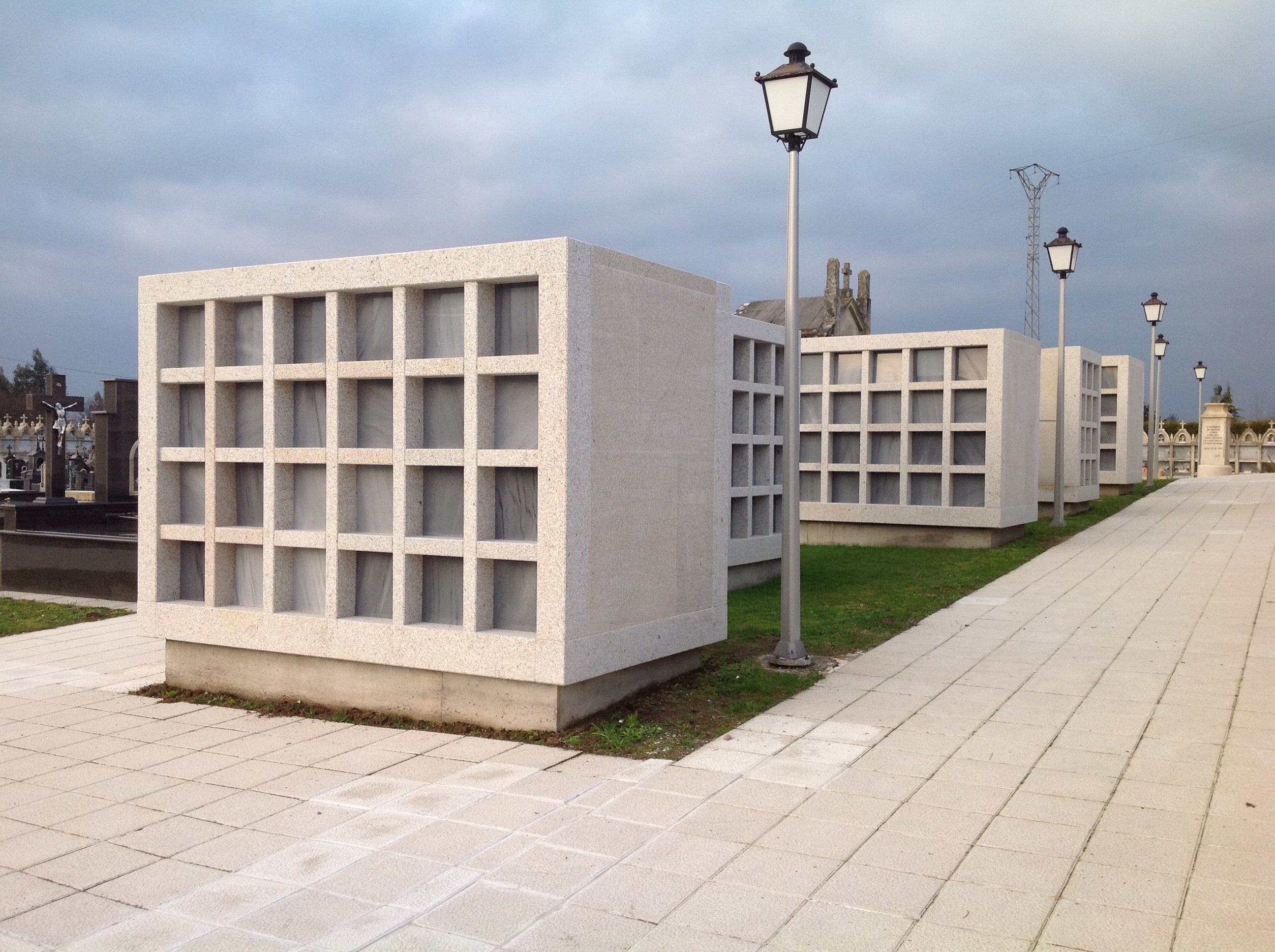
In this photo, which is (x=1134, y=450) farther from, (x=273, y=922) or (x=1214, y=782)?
(x=273, y=922)

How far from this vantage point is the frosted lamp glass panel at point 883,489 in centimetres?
1664

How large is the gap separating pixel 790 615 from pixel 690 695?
1325mm

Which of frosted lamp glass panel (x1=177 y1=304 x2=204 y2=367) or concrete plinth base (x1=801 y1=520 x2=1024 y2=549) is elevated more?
frosted lamp glass panel (x1=177 y1=304 x2=204 y2=367)

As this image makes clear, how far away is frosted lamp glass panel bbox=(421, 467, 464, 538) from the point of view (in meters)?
6.93

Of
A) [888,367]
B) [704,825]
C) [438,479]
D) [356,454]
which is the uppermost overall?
[888,367]

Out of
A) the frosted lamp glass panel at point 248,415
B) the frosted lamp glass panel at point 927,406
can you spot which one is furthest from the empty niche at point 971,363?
the frosted lamp glass panel at point 248,415

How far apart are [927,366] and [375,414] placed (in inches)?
442

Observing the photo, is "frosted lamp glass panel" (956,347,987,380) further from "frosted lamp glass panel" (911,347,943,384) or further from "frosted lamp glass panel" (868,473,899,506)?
"frosted lamp glass panel" (868,473,899,506)

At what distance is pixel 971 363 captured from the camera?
15961mm

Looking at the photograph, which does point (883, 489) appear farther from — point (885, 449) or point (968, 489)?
point (968, 489)

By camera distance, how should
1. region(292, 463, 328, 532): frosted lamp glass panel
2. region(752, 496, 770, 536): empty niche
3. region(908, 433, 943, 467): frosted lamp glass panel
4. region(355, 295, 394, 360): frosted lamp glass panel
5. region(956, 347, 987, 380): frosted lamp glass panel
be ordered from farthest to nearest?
region(908, 433, 943, 467): frosted lamp glass panel < region(956, 347, 987, 380): frosted lamp glass panel < region(752, 496, 770, 536): empty niche < region(292, 463, 328, 532): frosted lamp glass panel < region(355, 295, 394, 360): frosted lamp glass panel

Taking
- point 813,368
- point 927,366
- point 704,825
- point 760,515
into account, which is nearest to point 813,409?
point 813,368

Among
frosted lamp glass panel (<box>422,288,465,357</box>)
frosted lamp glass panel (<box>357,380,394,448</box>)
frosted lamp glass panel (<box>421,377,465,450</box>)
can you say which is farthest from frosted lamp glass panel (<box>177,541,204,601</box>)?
frosted lamp glass panel (<box>422,288,465,357</box>)

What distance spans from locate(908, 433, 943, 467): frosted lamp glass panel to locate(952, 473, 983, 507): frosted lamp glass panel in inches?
15.5
